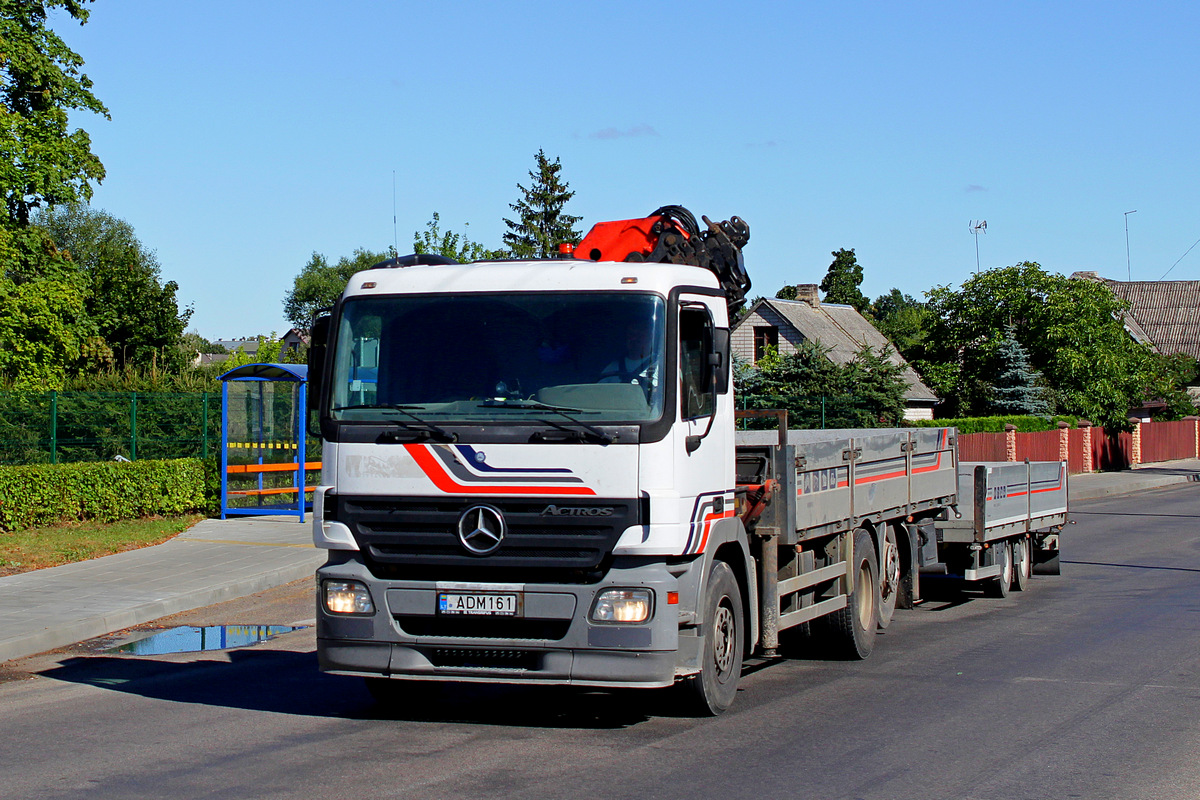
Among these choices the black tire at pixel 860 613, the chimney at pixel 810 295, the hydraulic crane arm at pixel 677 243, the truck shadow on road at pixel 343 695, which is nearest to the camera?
the truck shadow on road at pixel 343 695

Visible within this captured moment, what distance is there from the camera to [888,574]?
429 inches

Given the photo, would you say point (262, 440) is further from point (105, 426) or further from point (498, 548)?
point (498, 548)

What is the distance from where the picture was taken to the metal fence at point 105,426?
1939 centimetres

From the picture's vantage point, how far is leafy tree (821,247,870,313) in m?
119

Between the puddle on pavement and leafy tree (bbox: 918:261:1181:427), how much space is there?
126ft

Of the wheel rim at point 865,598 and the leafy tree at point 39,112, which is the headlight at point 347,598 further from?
the leafy tree at point 39,112

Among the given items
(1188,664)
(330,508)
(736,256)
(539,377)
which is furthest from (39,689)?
(1188,664)

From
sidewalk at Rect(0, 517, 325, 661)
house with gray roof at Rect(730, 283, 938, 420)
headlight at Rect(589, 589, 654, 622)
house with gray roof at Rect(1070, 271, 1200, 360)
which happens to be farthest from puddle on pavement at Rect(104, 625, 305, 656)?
house with gray roof at Rect(1070, 271, 1200, 360)

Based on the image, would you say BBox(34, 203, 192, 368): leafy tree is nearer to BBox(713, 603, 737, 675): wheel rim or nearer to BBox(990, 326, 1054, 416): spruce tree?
BBox(990, 326, 1054, 416): spruce tree

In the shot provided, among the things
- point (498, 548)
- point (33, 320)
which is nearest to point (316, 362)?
point (498, 548)

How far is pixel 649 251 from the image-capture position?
1041 cm

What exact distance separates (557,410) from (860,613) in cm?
403

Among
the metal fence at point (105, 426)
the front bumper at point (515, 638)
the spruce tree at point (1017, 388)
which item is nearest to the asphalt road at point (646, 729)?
the front bumper at point (515, 638)

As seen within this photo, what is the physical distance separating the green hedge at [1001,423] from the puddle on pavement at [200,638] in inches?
1068
